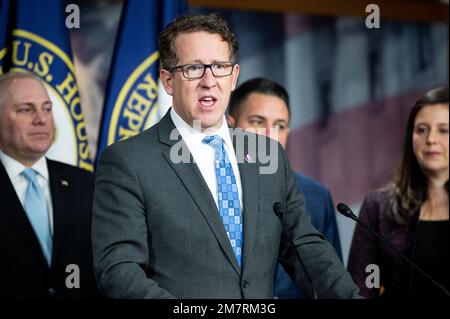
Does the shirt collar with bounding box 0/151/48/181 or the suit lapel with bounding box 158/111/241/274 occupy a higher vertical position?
the shirt collar with bounding box 0/151/48/181

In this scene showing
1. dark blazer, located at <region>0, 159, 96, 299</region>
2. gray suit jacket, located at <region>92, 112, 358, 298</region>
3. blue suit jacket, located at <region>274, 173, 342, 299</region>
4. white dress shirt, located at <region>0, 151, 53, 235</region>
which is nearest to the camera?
gray suit jacket, located at <region>92, 112, 358, 298</region>

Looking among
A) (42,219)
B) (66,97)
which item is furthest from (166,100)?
(42,219)

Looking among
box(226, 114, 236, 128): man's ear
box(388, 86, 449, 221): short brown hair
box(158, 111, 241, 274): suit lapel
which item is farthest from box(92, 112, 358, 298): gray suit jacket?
box(226, 114, 236, 128): man's ear

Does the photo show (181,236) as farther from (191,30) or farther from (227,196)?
(191,30)

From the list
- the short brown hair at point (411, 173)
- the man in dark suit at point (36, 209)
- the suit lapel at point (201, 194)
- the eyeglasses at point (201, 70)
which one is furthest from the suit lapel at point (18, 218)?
the short brown hair at point (411, 173)

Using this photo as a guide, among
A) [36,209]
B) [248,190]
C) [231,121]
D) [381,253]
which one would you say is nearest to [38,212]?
[36,209]

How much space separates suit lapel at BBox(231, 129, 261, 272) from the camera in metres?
1.97

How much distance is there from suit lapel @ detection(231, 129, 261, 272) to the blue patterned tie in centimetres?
2

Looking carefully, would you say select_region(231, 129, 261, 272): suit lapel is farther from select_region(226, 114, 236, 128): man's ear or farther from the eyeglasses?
select_region(226, 114, 236, 128): man's ear

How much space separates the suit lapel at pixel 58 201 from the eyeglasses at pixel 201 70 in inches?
48.9

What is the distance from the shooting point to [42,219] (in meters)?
3.04

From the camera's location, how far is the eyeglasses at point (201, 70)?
2.00m

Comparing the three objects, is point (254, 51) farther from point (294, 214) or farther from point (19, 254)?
point (294, 214)

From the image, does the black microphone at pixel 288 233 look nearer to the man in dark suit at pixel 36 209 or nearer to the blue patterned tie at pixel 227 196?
the blue patterned tie at pixel 227 196
